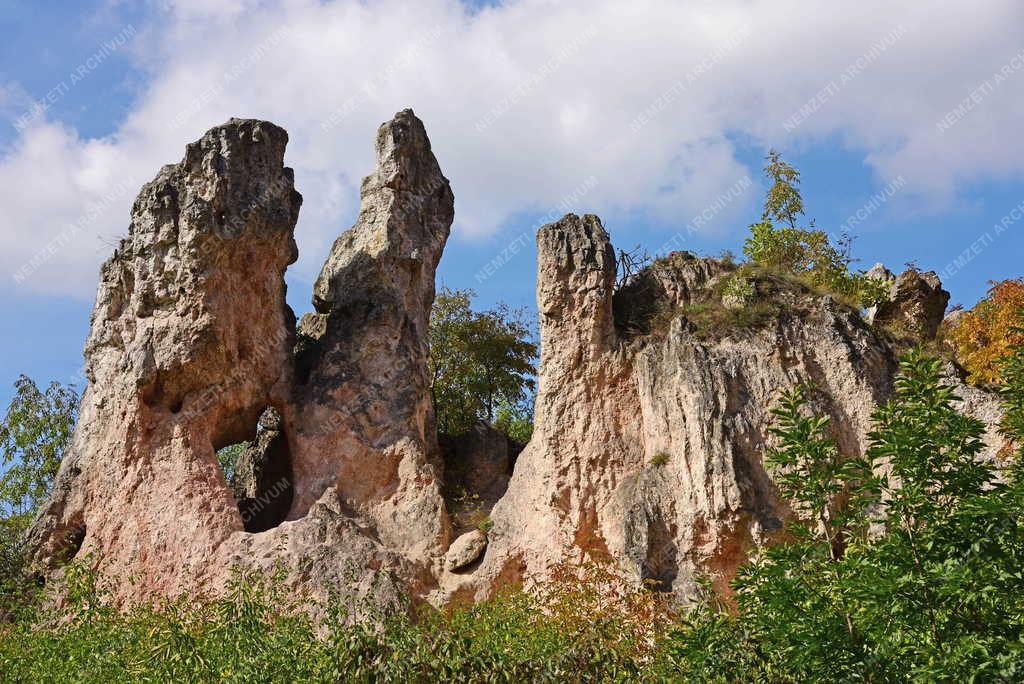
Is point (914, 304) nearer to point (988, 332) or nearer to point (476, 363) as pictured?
point (988, 332)

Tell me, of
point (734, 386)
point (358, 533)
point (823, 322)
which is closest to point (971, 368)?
point (823, 322)

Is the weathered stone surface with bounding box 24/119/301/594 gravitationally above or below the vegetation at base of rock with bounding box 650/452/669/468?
above

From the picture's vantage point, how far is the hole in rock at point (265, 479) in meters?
19.2

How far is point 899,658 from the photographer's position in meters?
7.94

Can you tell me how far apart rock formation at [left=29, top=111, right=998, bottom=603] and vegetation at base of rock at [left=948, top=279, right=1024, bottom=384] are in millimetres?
741

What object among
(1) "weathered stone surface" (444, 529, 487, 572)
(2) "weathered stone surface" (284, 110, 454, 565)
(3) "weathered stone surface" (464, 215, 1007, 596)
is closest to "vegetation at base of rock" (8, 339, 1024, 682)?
(3) "weathered stone surface" (464, 215, 1007, 596)

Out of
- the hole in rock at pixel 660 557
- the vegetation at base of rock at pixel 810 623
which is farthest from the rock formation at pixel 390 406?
the vegetation at base of rock at pixel 810 623

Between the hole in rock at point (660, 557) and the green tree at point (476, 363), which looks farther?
the green tree at point (476, 363)

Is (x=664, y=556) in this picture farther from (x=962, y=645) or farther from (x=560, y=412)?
(x=962, y=645)

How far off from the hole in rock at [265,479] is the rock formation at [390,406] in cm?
5

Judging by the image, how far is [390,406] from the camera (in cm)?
1894

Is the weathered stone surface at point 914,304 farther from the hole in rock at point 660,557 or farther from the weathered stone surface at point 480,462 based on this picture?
the weathered stone surface at point 480,462

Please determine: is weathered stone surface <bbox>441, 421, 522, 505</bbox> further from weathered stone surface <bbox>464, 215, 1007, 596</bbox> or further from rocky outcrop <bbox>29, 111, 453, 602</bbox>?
weathered stone surface <bbox>464, 215, 1007, 596</bbox>

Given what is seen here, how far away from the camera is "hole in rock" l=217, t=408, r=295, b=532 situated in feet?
63.1
